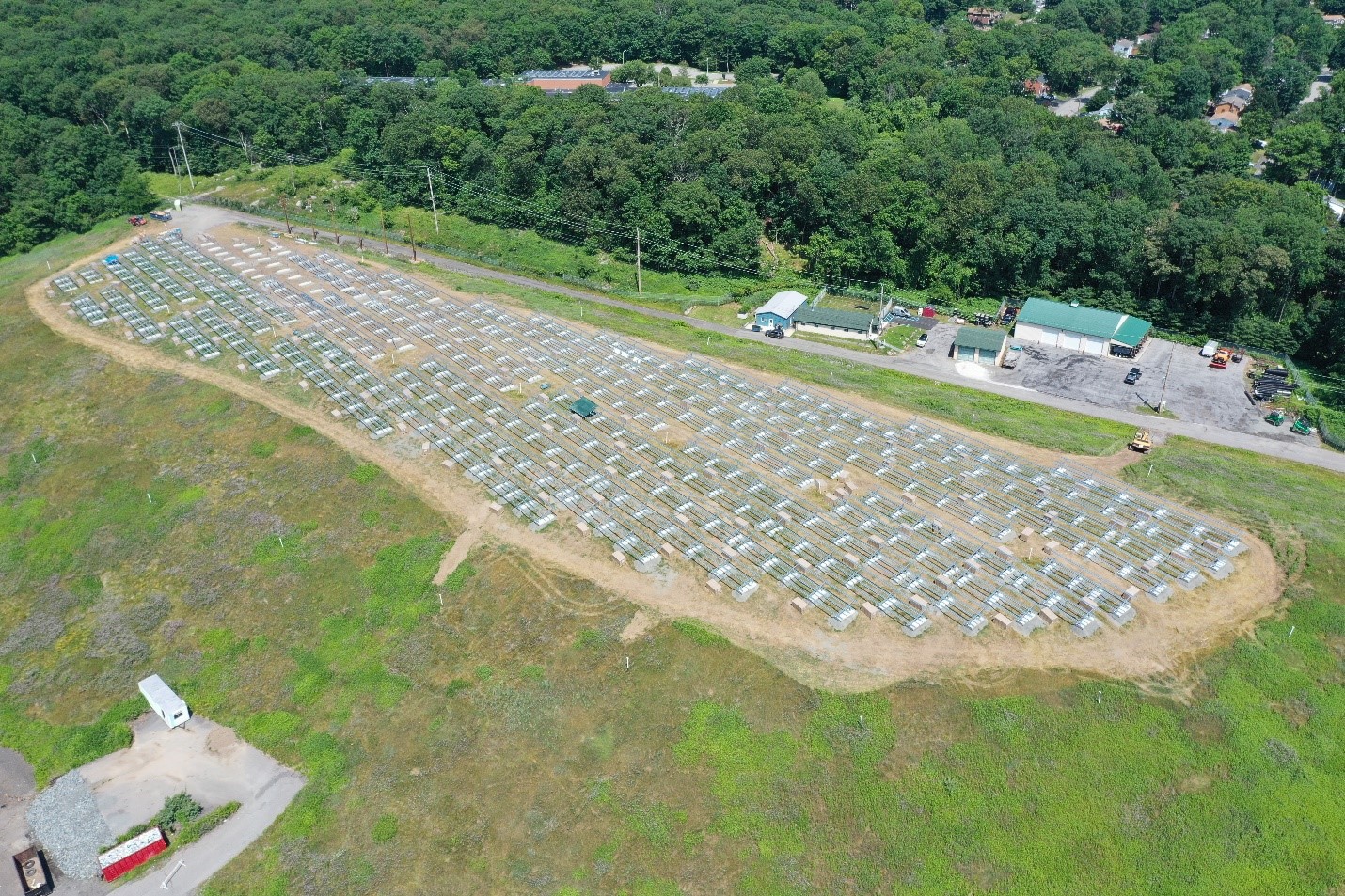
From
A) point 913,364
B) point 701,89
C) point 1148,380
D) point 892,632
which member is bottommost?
point 1148,380

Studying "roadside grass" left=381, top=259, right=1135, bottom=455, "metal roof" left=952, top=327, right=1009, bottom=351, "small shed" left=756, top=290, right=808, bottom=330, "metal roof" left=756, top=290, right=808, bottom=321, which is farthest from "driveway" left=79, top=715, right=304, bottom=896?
"metal roof" left=952, top=327, right=1009, bottom=351

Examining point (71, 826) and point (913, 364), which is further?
point (913, 364)

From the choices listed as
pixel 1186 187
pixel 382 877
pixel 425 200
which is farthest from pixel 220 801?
pixel 1186 187

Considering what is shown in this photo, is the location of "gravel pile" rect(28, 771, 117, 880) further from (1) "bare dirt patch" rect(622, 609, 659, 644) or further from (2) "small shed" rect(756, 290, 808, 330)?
(2) "small shed" rect(756, 290, 808, 330)

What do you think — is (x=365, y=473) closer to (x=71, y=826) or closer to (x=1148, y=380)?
(x=71, y=826)

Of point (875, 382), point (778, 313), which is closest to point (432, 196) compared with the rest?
point (778, 313)

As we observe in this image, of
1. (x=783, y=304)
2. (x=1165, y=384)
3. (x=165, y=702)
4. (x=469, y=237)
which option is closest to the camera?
(x=165, y=702)

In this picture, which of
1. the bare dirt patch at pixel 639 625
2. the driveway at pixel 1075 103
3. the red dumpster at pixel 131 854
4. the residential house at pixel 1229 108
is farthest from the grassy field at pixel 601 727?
the driveway at pixel 1075 103
